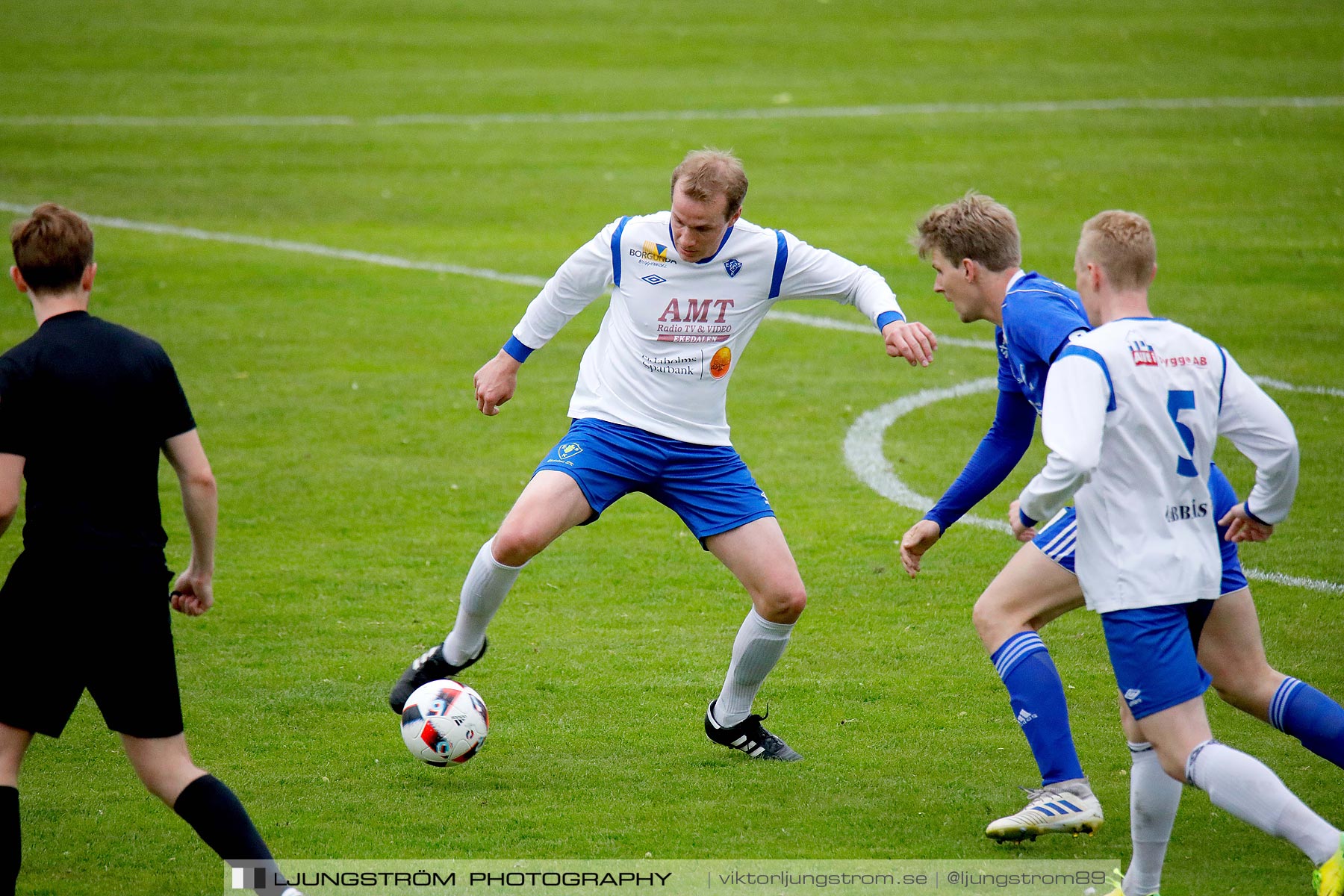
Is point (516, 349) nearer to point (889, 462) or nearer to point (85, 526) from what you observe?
point (85, 526)

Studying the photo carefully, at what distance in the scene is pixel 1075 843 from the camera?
5012mm

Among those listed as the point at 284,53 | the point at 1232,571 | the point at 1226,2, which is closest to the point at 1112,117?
the point at 1226,2

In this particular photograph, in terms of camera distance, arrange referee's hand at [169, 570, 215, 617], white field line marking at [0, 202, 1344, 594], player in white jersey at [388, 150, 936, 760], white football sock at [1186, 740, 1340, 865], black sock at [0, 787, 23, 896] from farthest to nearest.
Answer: white field line marking at [0, 202, 1344, 594]
player in white jersey at [388, 150, 936, 760]
referee's hand at [169, 570, 215, 617]
black sock at [0, 787, 23, 896]
white football sock at [1186, 740, 1340, 865]

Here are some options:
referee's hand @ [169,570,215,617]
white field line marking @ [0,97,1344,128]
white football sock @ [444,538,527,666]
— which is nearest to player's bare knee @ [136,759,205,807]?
referee's hand @ [169,570,215,617]

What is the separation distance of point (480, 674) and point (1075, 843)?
9.62ft

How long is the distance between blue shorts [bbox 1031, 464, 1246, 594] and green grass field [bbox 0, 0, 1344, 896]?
1.01 metres

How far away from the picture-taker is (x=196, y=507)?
425cm

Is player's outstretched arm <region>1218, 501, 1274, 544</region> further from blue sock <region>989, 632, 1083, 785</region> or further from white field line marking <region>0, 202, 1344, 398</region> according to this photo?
white field line marking <region>0, 202, 1344, 398</region>

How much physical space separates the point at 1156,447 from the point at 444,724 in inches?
114

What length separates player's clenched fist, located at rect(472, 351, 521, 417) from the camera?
5.97m

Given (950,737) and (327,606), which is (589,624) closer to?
(327,606)

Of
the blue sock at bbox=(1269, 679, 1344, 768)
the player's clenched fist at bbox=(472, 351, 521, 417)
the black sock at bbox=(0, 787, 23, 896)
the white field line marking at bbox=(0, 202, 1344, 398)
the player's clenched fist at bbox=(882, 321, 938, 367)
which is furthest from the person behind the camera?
the white field line marking at bbox=(0, 202, 1344, 398)

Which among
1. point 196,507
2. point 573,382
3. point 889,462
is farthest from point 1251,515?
point 573,382

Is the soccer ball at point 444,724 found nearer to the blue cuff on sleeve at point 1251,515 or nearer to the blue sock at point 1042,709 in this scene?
the blue sock at point 1042,709
